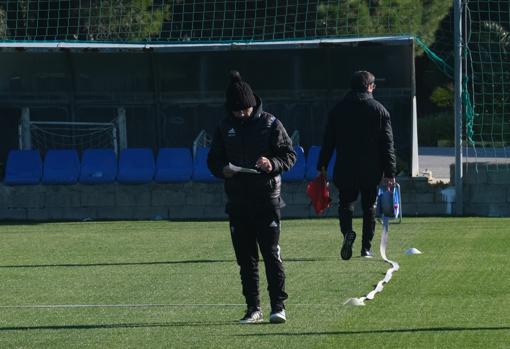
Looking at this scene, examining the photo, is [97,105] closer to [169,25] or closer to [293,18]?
[169,25]

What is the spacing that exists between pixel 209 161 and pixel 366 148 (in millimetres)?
4162

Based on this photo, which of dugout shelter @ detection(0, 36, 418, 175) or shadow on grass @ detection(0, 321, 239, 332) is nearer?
shadow on grass @ detection(0, 321, 239, 332)

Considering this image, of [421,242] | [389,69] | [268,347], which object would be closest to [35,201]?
[389,69]

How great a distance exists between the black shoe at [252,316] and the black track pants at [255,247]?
0.05 meters

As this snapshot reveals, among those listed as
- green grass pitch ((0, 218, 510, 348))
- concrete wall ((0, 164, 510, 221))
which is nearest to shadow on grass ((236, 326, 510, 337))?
green grass pitch ((0, 218, 510, 348))

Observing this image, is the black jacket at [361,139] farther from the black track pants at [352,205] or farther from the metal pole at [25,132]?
the metal pole at [25,132]

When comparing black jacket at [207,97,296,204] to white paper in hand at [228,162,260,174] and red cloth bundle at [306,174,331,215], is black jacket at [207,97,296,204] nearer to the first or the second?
white paper in hand at [228,162,260,174]

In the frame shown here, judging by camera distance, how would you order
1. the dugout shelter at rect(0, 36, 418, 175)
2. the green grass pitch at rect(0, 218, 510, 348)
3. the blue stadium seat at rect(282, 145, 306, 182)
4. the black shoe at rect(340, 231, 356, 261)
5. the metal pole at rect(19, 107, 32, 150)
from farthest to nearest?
the metal pole at rect(19, 107, 32, 150) < the dugout shelter at rect(0, 36, 418, 175) < the blue stadium seat at rect(282, 145, 306, 182) < the black shoe at rect(340, 231, 356, 261) < the green grass pitch at rect(0, 218, 510, 348)

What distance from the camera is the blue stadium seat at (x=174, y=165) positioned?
74.7 ft

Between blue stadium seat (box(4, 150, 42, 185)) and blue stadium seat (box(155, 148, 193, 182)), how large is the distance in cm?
216

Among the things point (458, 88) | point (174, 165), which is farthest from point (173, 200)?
point (458, 88)

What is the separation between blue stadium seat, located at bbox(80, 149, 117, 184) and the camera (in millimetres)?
22969

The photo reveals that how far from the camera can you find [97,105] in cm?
2419

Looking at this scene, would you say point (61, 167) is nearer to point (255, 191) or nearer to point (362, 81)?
point (362, 81)
